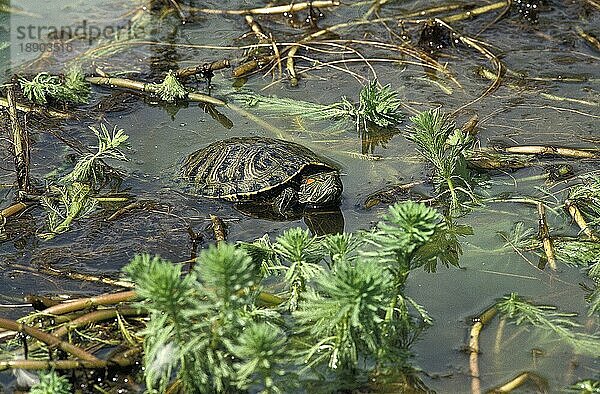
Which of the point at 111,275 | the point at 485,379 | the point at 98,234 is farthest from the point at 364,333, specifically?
the point at 98,234

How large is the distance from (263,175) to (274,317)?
229 centimetres

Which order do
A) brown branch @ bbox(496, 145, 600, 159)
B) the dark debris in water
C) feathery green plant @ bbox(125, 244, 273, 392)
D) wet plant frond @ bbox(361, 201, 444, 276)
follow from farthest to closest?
1. the dark debris in water
2. brown branch @ bbox(496, 145, 600, 159)
3. wet plant frond @ bbox(361, 201, 444, 276)
4. feathery green plant @ bbox(125, 244, 273, 392)

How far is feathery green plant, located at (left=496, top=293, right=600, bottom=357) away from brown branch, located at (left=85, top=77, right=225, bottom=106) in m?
3.66

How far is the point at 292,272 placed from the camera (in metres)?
4.11

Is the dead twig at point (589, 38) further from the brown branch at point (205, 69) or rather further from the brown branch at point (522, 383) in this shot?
the brown branch at point (522, 383)

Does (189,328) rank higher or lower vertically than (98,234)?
higher

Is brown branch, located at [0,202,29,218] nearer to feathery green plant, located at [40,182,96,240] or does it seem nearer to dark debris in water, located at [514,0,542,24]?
feathery green plant, located at [40,182,96,240]

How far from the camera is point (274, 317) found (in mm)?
4027

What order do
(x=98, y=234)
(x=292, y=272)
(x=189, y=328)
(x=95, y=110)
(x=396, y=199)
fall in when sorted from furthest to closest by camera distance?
(x=95, y=110) < (x=396, y=199) < (x=98, y=234) < (x=292, y=272) < (x=189, y=328)

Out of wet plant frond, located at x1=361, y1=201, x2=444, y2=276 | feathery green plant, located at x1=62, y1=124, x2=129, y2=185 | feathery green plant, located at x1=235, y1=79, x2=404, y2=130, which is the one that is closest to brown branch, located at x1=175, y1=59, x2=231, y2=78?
feathery green plant, located at x1=235, y1=79, x2=404, y2=130

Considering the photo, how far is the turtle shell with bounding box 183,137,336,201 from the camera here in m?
6.12

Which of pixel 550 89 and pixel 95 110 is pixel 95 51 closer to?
pixel 95 110

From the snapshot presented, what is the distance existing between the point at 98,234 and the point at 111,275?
0.56 meters

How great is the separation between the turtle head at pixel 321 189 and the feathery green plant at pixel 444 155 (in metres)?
0.73
